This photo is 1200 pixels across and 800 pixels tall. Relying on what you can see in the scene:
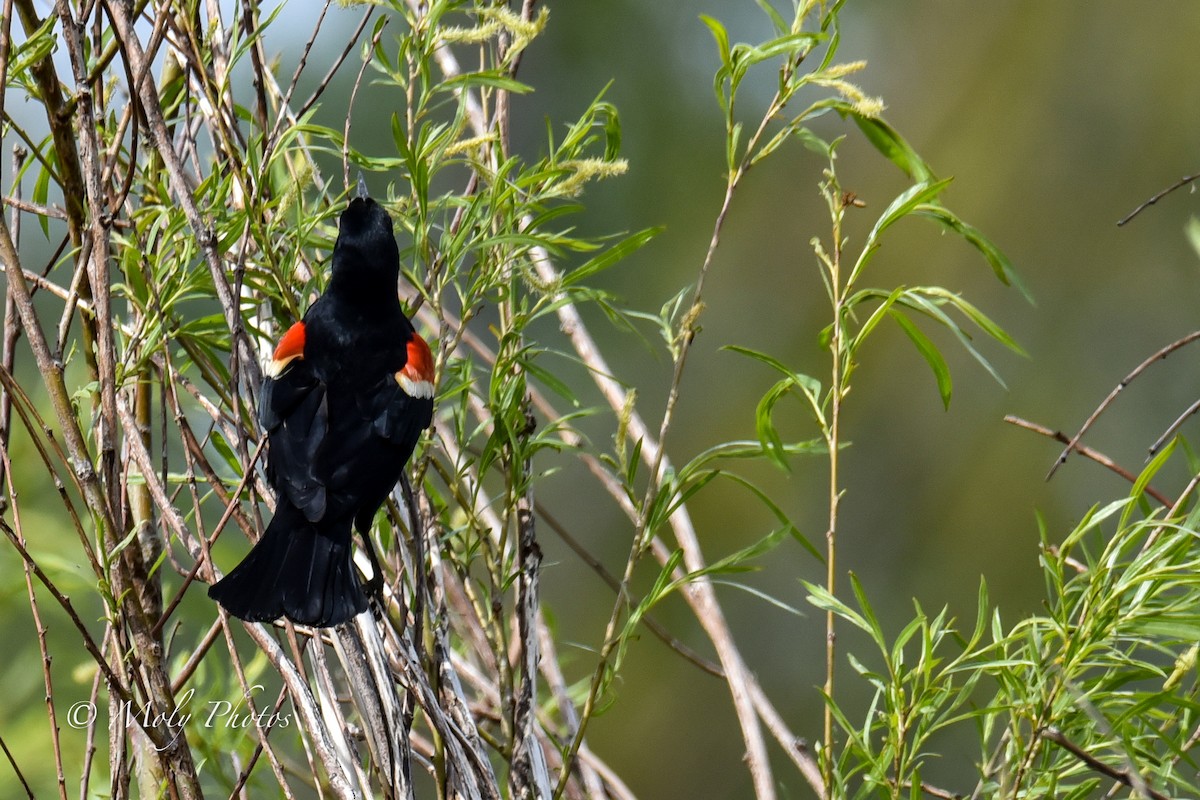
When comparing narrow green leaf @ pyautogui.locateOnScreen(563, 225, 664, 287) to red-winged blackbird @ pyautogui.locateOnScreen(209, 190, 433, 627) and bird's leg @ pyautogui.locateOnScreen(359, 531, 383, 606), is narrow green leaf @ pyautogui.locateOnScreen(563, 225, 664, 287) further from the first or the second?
bird's leg @ pyautogui.locateOnScreen(359, 531, 383, 606)

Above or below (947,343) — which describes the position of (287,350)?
above

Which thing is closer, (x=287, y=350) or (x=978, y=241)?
(x=978, y=241)

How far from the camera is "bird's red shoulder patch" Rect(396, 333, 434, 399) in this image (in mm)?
1609

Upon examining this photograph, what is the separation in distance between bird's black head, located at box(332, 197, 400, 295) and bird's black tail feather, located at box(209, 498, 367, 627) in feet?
1.44

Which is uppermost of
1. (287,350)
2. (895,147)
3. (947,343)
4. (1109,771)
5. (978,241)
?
(287,350)

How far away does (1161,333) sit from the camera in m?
7.85

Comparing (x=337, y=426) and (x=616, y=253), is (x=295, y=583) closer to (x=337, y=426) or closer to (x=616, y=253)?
(x=337, y=426)

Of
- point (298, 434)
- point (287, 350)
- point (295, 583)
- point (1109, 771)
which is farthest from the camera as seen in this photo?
point (298, 434)

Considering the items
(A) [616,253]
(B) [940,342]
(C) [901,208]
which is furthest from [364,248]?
(B) [940,342]

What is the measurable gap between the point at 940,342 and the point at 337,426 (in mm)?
6583

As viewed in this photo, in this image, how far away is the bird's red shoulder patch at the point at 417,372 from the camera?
161cm

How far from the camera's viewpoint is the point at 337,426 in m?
1.74

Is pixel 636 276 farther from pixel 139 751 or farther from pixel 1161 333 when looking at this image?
pixel 139 751

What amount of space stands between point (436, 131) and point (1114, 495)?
277 inches
